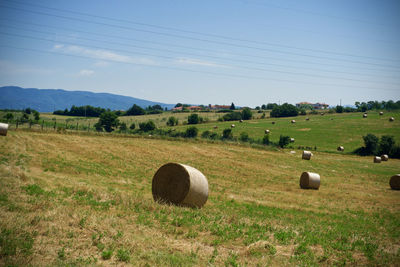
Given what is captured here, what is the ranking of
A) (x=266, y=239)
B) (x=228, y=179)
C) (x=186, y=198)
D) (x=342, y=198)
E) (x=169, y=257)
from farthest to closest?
(x=228, y=179), (x=342, y=198), (x=186, y=198), (x=266, y=239), (x=169, y=257)

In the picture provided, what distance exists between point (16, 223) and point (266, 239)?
6.97 meters

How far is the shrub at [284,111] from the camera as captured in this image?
130m

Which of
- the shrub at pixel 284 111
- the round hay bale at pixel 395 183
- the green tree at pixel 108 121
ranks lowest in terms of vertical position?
the round hay bale at pixel 395 183

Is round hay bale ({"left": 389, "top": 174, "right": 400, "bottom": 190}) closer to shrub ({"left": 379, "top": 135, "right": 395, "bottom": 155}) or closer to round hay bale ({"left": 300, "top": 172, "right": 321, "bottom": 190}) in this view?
round hay bale ({"left": 300, "top": 172, "right": 321, "bottom": 190})

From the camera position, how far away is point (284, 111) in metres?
131

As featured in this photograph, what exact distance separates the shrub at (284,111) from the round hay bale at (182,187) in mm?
119355

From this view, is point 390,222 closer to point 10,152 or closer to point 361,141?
point 10,152

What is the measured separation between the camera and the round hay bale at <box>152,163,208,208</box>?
46.4ft

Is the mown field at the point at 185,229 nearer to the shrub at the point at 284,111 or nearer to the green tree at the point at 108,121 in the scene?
the green tree at the point at 108,121

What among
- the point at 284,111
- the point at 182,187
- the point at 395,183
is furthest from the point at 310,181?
the point at 284,111

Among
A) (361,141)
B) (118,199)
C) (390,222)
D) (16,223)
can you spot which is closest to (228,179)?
(390,222)

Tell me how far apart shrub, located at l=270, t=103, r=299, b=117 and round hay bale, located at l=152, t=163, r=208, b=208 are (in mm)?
119355

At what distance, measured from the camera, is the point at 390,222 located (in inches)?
637

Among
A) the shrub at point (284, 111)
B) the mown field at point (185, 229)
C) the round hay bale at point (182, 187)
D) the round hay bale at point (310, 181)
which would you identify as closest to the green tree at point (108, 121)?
the shrub at point (284, 111)
